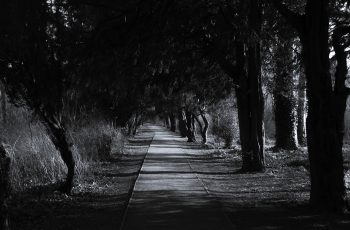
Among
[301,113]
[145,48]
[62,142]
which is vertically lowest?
[62,142]

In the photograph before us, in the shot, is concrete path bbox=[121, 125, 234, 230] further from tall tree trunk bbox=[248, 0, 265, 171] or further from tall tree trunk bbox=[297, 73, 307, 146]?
tall tree trunk bbox=[297, 73, 307, 146]

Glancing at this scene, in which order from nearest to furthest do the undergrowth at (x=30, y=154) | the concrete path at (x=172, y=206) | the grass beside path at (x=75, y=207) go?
the concrete path at (x=172, y=206), the grass beside path at (x=75, y=207), the undergrowth at (x=30, y=154)

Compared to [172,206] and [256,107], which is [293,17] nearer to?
[172,206]

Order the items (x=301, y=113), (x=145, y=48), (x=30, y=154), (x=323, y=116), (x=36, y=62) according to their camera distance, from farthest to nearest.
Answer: (x=301, y=113)
(x=30, y=154)
(x=145, y=48)
(x=36, y=62)
(x=323, y=116)

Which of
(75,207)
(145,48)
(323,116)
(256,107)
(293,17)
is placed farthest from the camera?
(256,107)

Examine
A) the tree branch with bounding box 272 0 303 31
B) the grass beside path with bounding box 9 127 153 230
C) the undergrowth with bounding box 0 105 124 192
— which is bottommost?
the grass beside path with bounding box 9 127 153 230

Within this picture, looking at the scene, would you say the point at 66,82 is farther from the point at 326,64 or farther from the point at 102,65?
the point at 326,64

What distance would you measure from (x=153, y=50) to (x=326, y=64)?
4.15 metres

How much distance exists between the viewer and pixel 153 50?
1353 centimetres

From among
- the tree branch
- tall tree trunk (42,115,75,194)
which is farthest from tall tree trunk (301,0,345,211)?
tall tree trunk (42,115,75,194)

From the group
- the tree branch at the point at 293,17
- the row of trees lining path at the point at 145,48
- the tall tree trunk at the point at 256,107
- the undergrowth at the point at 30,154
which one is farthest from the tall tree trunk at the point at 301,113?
the tree branch at the point at 293,17

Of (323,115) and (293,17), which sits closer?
(323,115)

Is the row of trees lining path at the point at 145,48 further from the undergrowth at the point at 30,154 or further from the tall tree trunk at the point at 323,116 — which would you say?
the undergrowth at the point at 30,154

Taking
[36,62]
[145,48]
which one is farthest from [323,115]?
[36,62]
